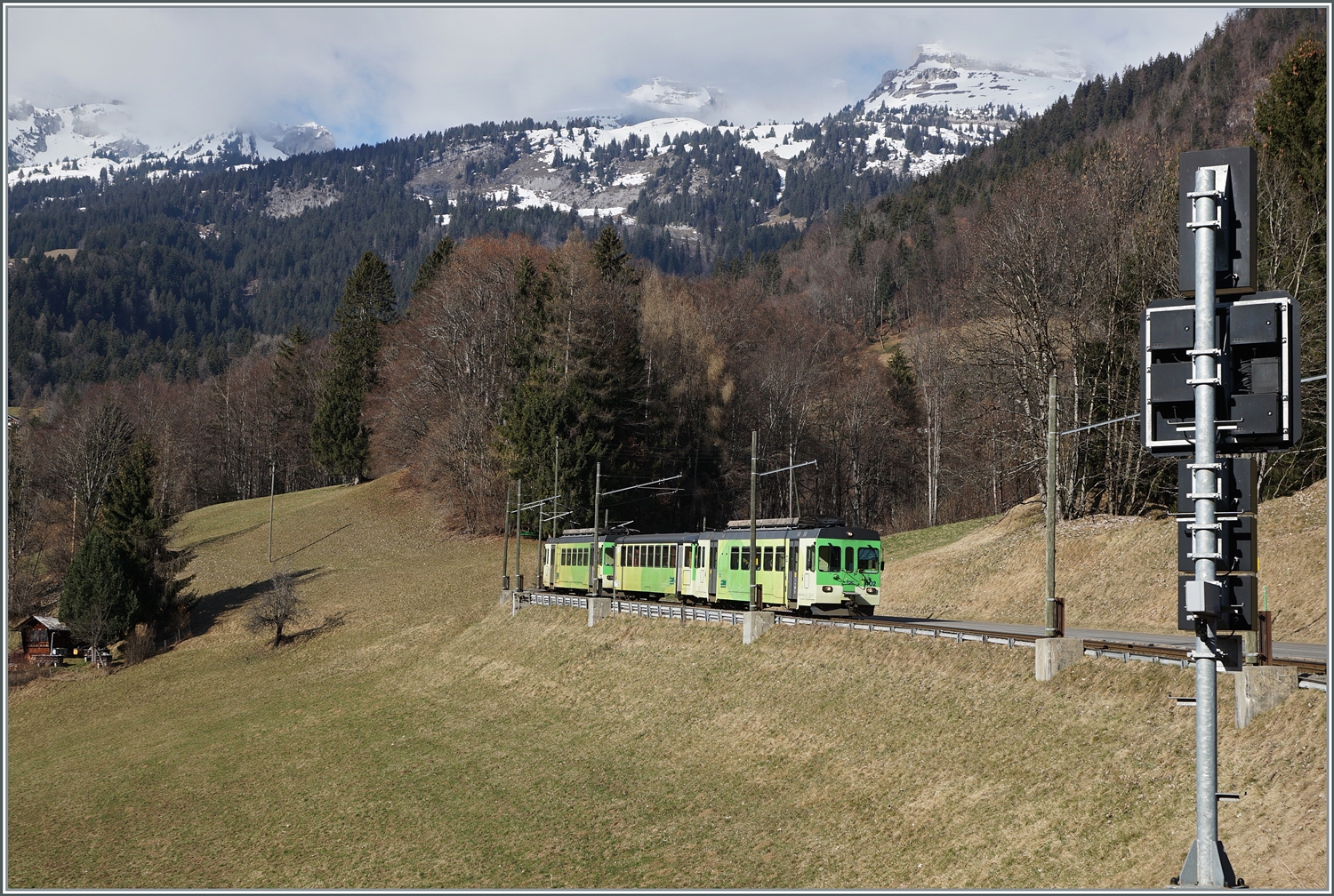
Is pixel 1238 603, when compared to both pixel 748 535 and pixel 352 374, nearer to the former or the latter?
pixel 748 535

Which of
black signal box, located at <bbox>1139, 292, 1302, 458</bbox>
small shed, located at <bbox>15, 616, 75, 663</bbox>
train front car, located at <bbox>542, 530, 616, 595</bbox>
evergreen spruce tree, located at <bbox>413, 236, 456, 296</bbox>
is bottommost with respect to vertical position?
small shed, located at <bbox>15, 616, 75, 663</bbox>

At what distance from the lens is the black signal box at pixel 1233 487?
758 centimetres

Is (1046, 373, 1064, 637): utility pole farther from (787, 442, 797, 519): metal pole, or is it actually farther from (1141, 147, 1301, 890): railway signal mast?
(787, 442, 797, 519): metal pole

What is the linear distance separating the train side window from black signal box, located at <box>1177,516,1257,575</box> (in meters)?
25.2

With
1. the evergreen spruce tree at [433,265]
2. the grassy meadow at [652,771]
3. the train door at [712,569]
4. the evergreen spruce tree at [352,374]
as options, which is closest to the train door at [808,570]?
the grassy meadow at [652,771]

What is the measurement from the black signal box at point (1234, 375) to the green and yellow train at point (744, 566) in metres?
25.2

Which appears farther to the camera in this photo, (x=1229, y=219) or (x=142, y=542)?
(x=142, y=542)

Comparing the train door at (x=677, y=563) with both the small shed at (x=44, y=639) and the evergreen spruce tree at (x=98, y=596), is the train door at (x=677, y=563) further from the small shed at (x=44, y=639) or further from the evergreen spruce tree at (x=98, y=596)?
the small shed at (x=44, y=639)

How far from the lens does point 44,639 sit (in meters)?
60.7

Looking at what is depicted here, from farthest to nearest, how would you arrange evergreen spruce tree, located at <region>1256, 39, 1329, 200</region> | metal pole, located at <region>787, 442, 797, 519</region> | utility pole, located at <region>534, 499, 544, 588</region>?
utility pole, located at <region>534, 499, 544, 588</region>
metal pole, located at <region>787, 442, 797, 519</region>
evergreen spruce tree, located at <region>1256, 39, 1329, 200</region>

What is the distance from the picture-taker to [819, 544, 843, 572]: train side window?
108 feet

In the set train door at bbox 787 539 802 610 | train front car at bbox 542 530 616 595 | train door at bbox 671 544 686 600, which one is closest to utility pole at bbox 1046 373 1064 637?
train door at bbox 787 539 802 610

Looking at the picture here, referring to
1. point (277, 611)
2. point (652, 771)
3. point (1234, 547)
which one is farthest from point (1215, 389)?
point (277, 611)

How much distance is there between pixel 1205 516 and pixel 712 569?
106ft
